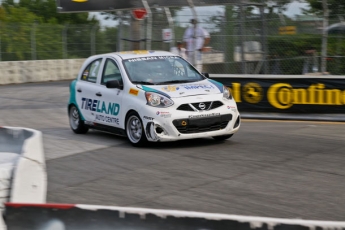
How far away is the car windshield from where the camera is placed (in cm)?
1166

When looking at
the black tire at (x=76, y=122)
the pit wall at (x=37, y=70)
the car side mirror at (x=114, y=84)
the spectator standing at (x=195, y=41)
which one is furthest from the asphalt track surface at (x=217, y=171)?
the pit wall at (x=37, y=70)

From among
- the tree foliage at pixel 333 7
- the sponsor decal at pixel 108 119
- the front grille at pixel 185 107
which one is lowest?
the sponsor decal at pixel 108 119

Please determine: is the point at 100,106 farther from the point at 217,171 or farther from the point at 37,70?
the point at 37,70

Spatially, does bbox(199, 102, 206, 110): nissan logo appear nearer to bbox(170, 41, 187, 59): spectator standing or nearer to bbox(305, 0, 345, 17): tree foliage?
bbox(305, 0, 345, 17): tree foliage

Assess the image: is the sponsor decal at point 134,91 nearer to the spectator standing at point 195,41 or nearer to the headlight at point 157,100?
the headlight at point 157,100

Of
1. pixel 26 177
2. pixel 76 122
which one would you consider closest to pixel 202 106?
pixel 76 122

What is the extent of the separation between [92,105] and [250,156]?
11.8 ft

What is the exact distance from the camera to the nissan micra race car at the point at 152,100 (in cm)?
1086

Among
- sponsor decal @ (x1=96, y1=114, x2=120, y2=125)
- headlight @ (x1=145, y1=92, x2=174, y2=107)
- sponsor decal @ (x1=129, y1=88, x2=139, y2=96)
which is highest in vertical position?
sponsor decal @ (x1=129, y1=88, x2=139, y2=96)

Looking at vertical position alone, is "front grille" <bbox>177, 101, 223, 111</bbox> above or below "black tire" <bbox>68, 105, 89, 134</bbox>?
above

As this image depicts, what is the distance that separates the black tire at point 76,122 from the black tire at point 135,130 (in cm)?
189

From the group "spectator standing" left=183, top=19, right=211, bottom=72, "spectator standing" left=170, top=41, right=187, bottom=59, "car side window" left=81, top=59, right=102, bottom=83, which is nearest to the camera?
"car side window" left=81, top=59, right=102, bottom=83

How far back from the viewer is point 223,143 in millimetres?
11570

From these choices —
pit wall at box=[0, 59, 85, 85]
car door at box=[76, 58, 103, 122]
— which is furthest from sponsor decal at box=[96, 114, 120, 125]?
pit wall at box=[0, 59, 85, 85]
